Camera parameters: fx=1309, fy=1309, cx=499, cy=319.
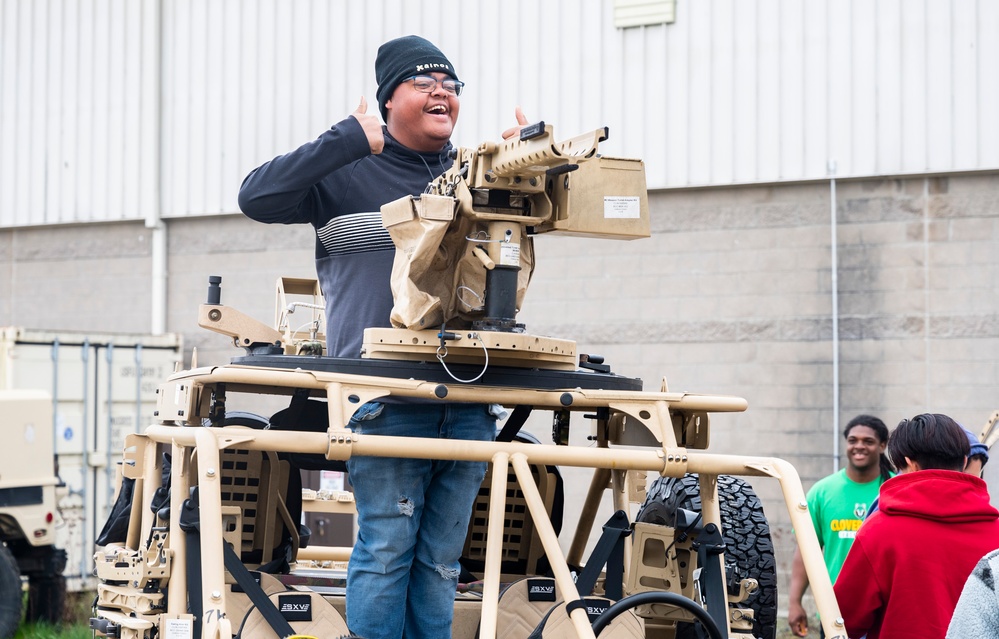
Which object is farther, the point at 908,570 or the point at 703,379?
the point at 703,379

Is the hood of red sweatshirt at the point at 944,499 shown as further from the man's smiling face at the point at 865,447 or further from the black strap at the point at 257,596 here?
the man's smiling face at the point at 865,447

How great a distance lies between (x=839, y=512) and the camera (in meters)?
7.14

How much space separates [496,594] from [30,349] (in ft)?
29.1

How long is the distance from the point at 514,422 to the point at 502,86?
8.19m

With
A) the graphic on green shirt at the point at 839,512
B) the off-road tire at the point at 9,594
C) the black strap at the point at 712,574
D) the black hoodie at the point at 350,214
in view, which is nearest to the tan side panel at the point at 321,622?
the black hoodie at the point at 350,214

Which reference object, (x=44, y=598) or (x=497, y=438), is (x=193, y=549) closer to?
(x=497, y=438)

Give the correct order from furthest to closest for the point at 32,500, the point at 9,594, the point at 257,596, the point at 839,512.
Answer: the point at 32,500 → the point at 9,594 → the point at 839,512 → the point at 257,596

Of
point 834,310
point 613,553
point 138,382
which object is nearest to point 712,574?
point 613,553

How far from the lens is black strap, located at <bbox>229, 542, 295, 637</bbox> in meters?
4.11

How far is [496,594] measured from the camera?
4.04 m

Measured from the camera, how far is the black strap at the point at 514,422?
474 centimetres

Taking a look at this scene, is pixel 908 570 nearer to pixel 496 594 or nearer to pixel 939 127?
pixel 496 594

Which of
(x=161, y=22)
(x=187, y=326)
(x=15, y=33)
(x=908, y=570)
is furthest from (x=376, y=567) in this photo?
(x=15, y=33)

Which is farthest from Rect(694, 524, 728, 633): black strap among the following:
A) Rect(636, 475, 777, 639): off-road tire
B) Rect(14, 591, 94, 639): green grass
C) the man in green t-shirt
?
Rect(14, 591, 94, 639): green grass
